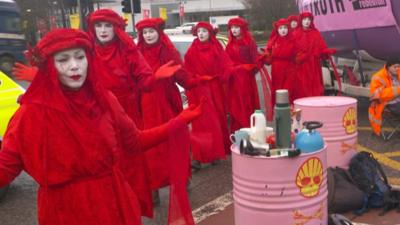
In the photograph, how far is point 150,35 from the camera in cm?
539

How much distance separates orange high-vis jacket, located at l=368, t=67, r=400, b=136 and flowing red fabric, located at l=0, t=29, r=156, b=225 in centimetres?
507

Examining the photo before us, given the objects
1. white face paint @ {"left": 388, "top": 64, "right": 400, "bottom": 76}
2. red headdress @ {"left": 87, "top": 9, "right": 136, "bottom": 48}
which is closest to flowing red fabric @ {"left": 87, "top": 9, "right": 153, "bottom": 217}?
red headdress @ {"left": 87, "top": 9, "right": 136, "bottom": 48}

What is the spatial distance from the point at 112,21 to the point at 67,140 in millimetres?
2152

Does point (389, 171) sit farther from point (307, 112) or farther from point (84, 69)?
point (84, 69)

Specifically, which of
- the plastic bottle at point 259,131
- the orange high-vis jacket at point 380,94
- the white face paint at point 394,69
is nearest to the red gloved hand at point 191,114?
the plastic bottle at point 259,131

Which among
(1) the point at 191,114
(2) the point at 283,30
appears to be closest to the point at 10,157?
(1) the point at 191,114

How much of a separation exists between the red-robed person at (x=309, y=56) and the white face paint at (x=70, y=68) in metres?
5.84

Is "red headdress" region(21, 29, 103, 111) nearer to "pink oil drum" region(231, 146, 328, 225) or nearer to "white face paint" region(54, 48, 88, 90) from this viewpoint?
"white face paint" region(54, 48, 88, 90)

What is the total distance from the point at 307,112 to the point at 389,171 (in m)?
1.53

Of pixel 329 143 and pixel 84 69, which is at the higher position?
pixel 84 69

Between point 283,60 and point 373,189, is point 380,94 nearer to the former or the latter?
point 283,60

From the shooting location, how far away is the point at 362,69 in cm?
866

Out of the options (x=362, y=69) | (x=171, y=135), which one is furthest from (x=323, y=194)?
(x=362, y=69)

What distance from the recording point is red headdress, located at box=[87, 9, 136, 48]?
4.50 metres
